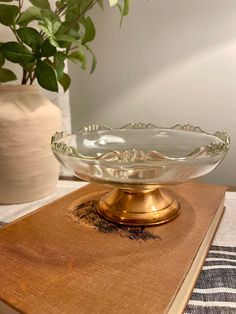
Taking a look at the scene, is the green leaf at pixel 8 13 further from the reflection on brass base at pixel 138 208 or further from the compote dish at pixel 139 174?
the reflection on brass base at pixel 138 208

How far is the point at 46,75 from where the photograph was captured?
46 cm

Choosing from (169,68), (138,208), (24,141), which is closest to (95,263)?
(138,208)

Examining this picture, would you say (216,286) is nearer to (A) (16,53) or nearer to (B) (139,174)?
(B) (139,174)

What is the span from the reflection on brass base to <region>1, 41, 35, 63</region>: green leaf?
0.23 meters

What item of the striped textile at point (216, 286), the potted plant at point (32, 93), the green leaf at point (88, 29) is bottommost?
the striped textile at point (216, 286)

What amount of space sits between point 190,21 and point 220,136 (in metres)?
0.30

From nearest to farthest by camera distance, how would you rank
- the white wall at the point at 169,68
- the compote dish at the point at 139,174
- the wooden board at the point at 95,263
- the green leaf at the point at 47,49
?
the wooden board at the point at 95,263 < the compote dish at the point at 139,174 < the green leaf at the point at 47,49 < the white wall at the point at 169,68

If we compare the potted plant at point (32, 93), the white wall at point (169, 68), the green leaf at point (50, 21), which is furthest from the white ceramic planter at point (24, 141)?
the white wall at point (169, 68)

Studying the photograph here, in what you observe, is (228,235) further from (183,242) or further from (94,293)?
(94,293)

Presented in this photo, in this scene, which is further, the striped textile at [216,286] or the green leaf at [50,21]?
the green leaf at [50,21]

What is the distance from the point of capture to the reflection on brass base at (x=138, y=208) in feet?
1.24

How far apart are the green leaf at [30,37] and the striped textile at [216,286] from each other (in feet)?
1.21

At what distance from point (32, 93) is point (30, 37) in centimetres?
9

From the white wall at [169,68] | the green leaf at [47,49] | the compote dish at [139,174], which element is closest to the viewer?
the compote dish at [139,174]
